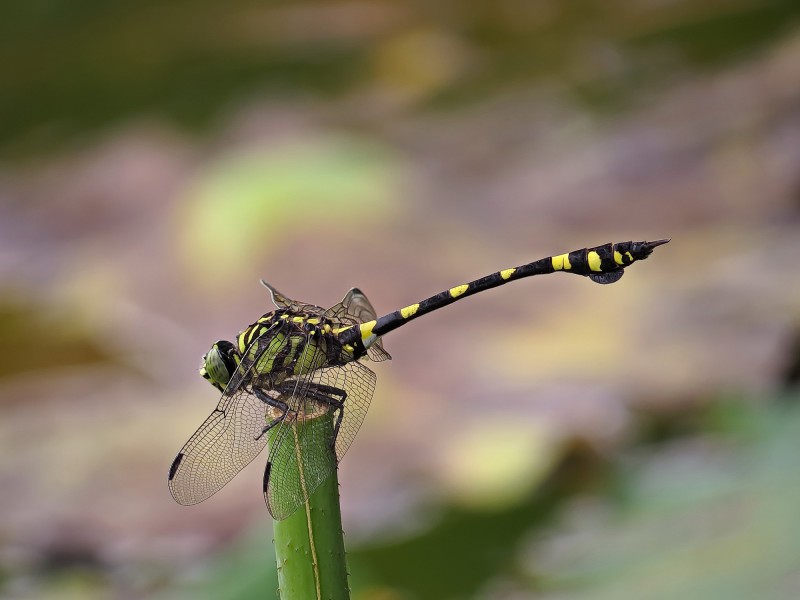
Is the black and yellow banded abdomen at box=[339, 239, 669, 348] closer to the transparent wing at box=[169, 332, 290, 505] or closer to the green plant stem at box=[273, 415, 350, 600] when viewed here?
the transparent wing at box=[169, 332, 290, 505]

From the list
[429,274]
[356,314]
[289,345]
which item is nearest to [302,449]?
[289,345]

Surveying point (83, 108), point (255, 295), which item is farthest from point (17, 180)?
point (255, 295)

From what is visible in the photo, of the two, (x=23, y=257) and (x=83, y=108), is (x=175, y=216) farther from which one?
(x=83, y=108)

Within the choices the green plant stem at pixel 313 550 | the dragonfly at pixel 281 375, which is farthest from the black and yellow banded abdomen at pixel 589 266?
the green plant stem at pixel 313 550

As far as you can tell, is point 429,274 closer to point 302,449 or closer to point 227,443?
point 227,443

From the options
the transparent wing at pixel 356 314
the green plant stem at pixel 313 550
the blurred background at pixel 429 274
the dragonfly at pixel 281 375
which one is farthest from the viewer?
the blurred background at pixel 429 274

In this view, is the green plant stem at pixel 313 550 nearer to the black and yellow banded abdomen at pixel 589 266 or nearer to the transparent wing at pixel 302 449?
the transparent wing at pixel 302 449
